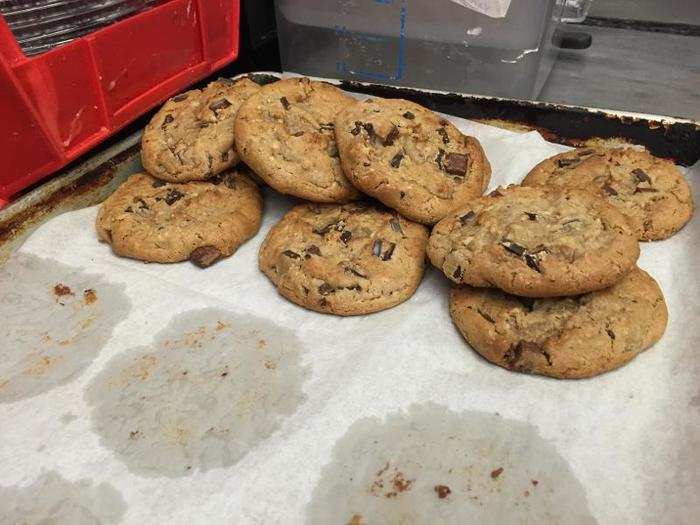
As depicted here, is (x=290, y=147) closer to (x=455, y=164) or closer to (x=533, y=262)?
(x=455, y=164)

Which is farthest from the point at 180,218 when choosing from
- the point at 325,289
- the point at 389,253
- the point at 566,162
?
the point at 566,162

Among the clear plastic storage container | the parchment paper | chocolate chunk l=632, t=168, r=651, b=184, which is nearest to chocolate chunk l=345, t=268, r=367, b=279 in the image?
the parchment paper

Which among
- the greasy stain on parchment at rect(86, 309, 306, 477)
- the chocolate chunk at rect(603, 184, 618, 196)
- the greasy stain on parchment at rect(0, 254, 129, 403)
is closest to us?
the greasy stain on parchment at rect(86, 309, 306, 477)

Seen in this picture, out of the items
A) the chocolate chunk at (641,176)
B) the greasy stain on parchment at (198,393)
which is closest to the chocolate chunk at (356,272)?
the greasy stain on parchment at (198,393)

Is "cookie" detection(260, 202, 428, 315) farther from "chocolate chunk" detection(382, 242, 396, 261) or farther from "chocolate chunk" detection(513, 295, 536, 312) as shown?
"chocolate chunk" detection(513, 295, 536, 312)

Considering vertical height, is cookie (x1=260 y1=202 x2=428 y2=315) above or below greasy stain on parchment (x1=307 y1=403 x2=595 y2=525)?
above
